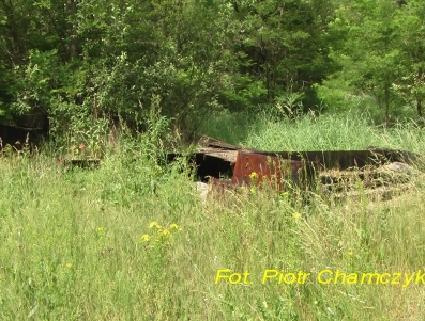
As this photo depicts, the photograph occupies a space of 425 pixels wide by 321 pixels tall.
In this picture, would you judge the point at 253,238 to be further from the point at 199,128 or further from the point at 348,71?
the point at 348,71

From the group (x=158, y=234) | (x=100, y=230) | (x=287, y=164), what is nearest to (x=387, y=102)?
(x=287, y=164)

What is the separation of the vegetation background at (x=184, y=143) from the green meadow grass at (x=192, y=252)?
1 cm

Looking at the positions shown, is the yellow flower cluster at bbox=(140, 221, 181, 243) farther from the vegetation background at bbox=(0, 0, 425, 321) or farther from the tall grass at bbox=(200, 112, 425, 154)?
the tall grass at bbox=(200, 112, 425, 154)

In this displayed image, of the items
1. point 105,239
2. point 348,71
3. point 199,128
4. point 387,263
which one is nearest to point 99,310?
point 105,239

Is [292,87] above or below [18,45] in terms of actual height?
below

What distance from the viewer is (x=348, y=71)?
42.4ft

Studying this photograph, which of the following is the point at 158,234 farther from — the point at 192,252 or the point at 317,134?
the point at 317,134

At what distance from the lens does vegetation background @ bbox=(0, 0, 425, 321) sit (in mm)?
3361

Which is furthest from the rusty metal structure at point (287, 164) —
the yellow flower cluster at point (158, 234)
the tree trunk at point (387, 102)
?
the tree trunk at point (387, 102)

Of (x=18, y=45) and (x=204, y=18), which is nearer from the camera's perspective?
(x=18, y=45)

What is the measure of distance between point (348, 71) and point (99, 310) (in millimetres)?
10695

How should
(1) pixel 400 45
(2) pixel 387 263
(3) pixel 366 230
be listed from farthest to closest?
(1) pixel 400 45
(3) pixel 366 230
(2) pixel 387 263

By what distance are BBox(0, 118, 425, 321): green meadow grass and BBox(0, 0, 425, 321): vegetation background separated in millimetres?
15

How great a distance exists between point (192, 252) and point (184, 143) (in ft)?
18.3
